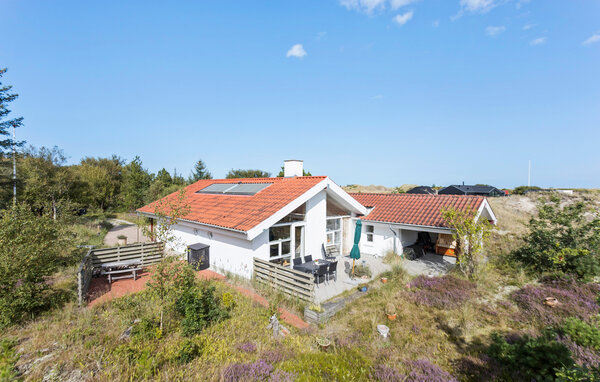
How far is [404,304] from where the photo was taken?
29.0 ft

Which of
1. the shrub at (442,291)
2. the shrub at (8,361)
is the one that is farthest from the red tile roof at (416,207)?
the shrub at (8,361)

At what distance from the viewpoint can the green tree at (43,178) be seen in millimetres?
21875

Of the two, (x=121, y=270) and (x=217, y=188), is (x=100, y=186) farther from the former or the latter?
(x=121, y=270)

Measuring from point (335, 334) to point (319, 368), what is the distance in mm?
2335

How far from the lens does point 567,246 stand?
10.9 m

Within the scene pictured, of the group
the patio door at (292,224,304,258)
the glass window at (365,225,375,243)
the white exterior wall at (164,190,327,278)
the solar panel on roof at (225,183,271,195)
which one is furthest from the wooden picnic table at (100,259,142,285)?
the glass window at (365,225,375,243)

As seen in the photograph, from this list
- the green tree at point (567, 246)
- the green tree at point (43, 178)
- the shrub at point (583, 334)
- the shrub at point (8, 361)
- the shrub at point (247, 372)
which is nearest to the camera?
the shrub at point (8, 361)

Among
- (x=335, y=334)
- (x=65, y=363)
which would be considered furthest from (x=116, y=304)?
(x=335, y=334)

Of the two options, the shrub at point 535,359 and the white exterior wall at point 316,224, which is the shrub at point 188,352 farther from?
the white exterior wall at point 316,224

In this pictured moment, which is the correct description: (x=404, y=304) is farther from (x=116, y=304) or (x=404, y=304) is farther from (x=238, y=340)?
(x=116, y=304)

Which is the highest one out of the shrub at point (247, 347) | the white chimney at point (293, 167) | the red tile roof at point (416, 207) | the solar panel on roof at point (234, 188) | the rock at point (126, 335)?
the white chimney at point (293, 167)

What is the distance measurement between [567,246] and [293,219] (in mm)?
11453

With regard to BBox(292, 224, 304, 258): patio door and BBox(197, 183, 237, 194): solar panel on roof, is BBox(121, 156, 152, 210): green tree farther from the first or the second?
BBox(292, 224, 304, 258): patio door

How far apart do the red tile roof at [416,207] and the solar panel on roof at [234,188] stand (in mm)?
6440
